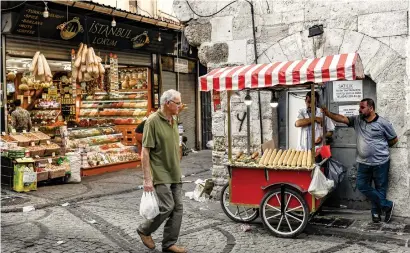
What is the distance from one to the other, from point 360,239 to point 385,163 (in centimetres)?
124

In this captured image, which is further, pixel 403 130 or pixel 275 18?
pixel 275 18

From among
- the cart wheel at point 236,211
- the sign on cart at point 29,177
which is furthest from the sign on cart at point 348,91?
the sign on cart at point 29,177

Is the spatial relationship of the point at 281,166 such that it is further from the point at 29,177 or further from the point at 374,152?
the point at 29,177

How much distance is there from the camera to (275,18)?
7.97 meters

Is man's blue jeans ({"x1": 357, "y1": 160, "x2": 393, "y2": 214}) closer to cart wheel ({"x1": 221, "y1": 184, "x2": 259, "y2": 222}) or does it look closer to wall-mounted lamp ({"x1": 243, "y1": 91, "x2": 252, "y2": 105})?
cart wheel ({"x1": 221, "y1": 184, "x2": 259, "y2": 222})

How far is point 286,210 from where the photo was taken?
20.9ft

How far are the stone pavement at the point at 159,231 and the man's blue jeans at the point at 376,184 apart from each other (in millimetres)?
290

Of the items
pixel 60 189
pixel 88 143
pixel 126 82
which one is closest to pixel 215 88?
pixel 60 189

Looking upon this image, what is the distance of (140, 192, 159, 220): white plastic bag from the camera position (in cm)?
527

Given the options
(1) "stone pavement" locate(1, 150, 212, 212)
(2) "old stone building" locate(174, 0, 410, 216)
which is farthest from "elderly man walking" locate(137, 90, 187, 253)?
(1) "stone pavement" locate(1, 150, 212, 212)

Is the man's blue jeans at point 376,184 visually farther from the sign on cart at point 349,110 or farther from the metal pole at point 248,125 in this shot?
the metal pole at point 248,125

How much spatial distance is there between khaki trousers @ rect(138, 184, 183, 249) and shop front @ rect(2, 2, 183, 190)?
5146mm

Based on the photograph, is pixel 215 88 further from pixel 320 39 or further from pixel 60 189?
pixel 60 189

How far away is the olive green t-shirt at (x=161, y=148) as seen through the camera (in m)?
5.45
